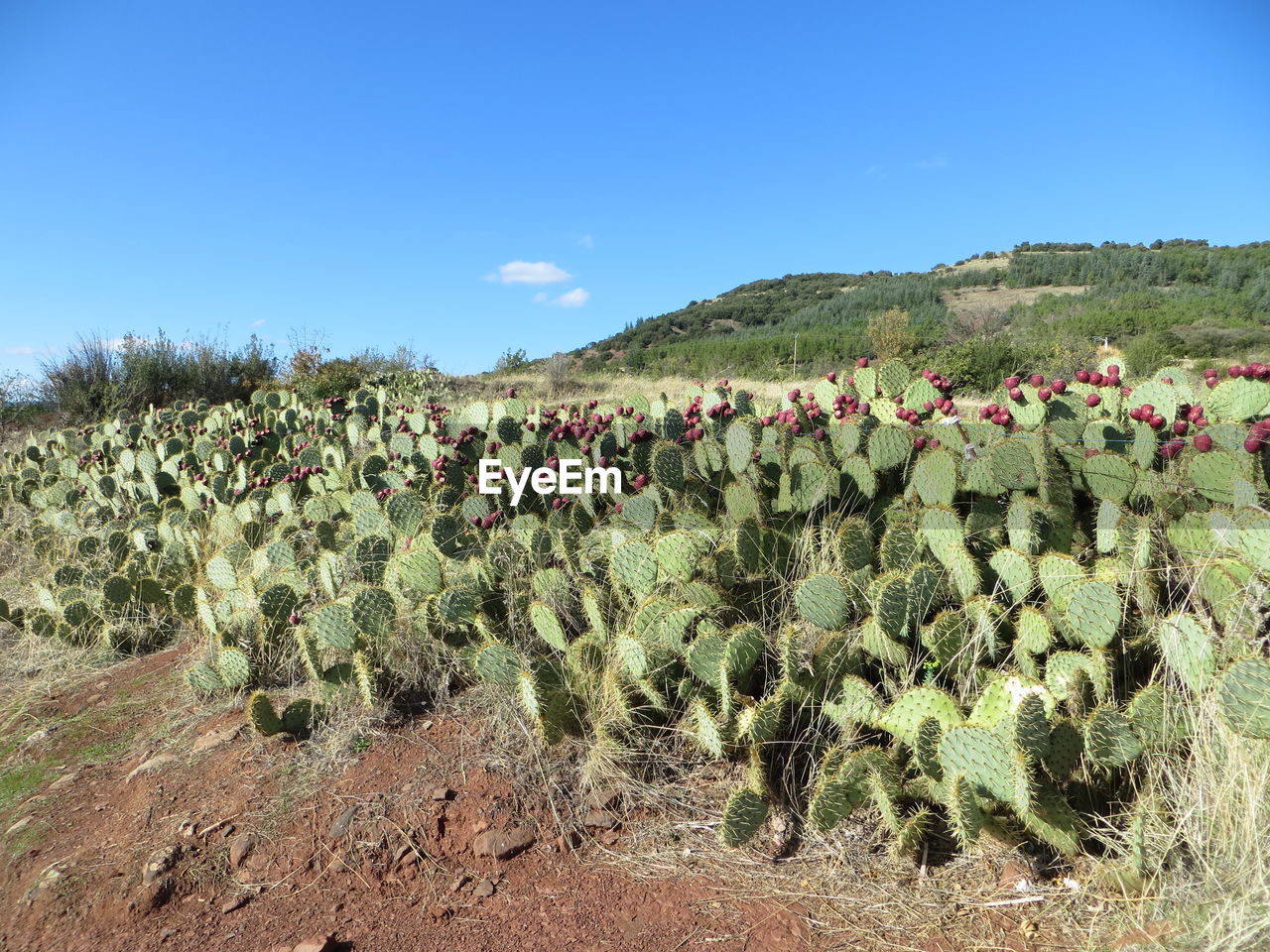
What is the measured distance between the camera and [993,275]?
4722 cm

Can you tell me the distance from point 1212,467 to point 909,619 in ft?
4.01

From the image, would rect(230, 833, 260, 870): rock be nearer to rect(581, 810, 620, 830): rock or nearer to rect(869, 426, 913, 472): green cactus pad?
rect(581, 810, 620, 830): rock

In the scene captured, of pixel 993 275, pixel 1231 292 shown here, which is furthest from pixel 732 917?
pixel 993 275

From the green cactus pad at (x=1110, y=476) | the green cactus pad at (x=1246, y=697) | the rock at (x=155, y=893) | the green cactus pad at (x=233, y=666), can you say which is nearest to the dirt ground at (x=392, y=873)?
the rock at (x=155, y=893)

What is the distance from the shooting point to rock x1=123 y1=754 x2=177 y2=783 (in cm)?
289

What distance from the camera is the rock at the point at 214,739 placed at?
3.02 metres

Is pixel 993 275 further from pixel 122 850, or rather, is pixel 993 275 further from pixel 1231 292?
pixel 122 850

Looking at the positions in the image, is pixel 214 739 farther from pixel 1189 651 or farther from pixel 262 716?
pixel 1189 651

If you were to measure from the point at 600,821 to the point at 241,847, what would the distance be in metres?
1.06

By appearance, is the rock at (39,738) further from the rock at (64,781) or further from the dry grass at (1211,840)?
the dry grass at (1211,840)

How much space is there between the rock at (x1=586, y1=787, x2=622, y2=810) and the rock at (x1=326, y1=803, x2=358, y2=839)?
715 mm

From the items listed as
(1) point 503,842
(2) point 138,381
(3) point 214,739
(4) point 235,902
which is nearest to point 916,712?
(1) point 503,842

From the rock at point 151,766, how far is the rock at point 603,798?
5.26 ft

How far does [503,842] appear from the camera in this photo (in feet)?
7.71
